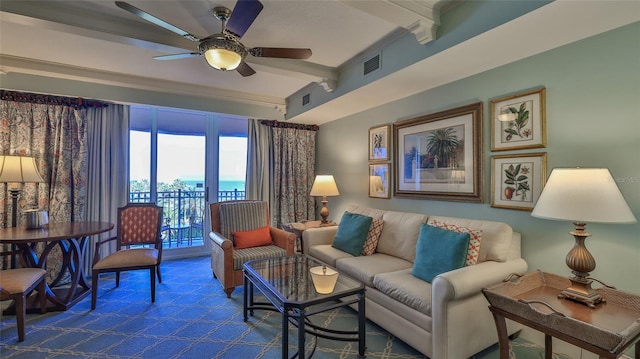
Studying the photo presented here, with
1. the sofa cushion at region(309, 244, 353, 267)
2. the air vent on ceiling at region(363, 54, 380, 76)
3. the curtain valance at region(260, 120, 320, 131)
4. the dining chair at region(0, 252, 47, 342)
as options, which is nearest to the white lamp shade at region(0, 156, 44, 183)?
the dining chair at region(0, 252, 47, 342)

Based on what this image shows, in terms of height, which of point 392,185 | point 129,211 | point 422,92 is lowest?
point 129,211

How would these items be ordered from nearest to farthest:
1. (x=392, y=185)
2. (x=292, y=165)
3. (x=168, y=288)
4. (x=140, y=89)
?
(x=168, y=288)
(x=392, y=185)
(x=140, y=89)
(x=292, y=165)

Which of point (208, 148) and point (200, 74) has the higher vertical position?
point (200, 74)

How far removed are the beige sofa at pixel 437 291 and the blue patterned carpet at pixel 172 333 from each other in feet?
0.69

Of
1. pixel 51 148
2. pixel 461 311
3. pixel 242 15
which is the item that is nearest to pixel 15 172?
pixel 51 148

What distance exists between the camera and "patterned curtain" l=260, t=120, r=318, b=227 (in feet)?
15.5

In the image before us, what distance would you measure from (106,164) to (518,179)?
4660 millimetres

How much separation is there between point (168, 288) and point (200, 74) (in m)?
2.59

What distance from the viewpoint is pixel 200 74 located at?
3.50m

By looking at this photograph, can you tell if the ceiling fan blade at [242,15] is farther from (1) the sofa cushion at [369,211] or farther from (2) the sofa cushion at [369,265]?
(1) the sofa cushion at [369,211]

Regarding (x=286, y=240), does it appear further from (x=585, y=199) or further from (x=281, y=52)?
(x=585, y=199)

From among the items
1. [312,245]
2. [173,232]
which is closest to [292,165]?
[312,245]

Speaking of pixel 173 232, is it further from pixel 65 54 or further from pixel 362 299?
pixel 362 299

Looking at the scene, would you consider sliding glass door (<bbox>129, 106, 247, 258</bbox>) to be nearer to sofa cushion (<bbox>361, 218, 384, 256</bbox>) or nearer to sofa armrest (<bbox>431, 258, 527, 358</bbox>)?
sofa cushion (<bbox>361, 218, 384, 256</bbox>)
